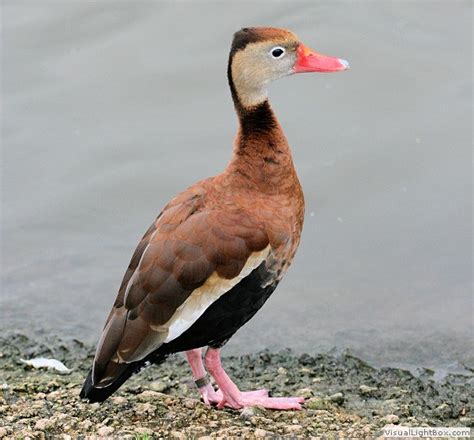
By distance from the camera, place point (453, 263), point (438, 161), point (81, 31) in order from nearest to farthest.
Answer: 1. point (453, 263)
2. point (438, 161)
3. point (81, 31)

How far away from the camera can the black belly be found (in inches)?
214

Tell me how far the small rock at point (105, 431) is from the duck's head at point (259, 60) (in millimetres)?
1939

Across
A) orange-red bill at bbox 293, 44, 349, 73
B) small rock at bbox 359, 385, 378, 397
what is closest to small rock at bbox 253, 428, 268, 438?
small rock at bbox 359, 385, 378, 397

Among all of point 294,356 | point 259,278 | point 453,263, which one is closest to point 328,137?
point 453,263

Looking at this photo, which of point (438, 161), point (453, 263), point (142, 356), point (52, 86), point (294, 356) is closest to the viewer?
point (142, 356)

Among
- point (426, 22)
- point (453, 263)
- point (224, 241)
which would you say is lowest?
point (453, 263)

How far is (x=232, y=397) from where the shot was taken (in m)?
5.93

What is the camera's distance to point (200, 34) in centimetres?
1109

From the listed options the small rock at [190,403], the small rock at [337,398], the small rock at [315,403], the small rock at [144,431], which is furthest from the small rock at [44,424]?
the small rock at [337,398]

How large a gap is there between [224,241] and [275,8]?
6.19 metres

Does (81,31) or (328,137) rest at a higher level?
(81,31)

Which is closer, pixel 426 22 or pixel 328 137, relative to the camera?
pixel 328 137

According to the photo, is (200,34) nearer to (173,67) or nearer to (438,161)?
(173,67)

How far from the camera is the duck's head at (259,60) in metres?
5.82
